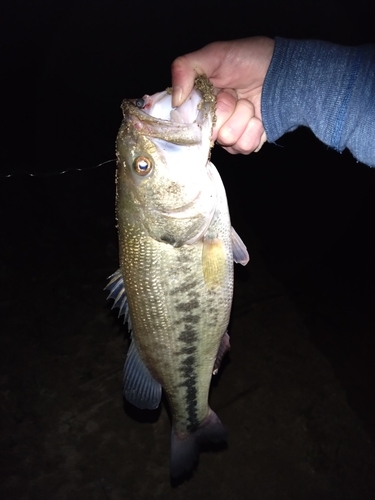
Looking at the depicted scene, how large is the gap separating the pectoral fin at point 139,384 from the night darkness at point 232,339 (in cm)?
158

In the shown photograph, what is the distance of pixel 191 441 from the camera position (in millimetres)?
2146

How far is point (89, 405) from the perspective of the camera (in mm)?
3438

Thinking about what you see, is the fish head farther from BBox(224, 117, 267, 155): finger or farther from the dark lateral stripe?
the dark lateral stripe

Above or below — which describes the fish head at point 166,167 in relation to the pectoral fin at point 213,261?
above

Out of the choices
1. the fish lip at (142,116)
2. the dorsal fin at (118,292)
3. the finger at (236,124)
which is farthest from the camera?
the finger at (236,124)

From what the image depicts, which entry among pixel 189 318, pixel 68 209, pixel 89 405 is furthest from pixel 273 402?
pixel 68 209

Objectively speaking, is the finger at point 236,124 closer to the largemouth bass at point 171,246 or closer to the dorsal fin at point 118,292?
the largemouth bass at point 171,246

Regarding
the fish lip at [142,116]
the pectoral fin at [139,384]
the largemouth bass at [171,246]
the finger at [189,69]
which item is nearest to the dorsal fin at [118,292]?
the largemouth bass at [171,246]

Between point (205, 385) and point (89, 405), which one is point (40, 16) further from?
point (205, 385)

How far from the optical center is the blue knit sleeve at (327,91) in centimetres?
175

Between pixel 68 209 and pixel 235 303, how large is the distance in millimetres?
2242

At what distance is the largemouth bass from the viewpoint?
154 cm

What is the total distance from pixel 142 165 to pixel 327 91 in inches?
33.4

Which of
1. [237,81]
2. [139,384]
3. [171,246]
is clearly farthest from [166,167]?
[139,384]
